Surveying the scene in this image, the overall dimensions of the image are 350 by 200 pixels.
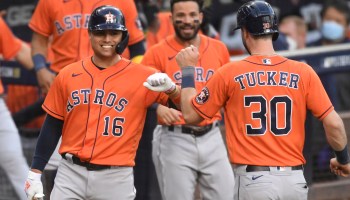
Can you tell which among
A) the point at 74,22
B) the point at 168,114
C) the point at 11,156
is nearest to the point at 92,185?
the point at 168,114

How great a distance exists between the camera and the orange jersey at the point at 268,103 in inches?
230

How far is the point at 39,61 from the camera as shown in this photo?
301 inches

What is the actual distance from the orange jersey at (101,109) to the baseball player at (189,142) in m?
1.08

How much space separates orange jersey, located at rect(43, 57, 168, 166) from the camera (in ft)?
20.2

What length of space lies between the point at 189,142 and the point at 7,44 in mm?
1963

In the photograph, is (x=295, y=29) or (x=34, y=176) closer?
(x=34, y=176)

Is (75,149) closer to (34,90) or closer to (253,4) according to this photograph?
(253,4)

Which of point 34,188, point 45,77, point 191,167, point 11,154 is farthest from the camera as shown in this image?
point 11,154

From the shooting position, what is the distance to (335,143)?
5.92m

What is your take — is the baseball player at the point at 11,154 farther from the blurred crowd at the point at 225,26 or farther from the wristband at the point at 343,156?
the wristband at the point at 343,156

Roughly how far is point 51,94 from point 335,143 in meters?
1.66

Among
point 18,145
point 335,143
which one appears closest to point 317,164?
point 18,145

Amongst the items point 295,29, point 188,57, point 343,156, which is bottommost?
point 295,29

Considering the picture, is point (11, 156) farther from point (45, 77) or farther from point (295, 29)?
point (295, 29)
